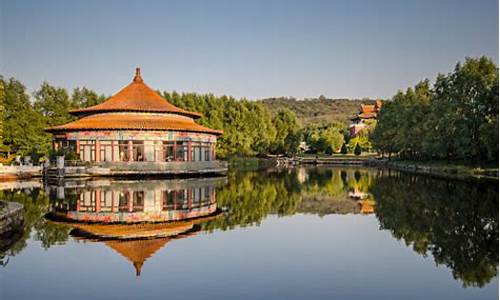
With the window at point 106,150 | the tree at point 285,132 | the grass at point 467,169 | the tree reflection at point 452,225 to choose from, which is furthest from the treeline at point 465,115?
the tree at point 285,132

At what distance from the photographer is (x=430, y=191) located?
27.6 m

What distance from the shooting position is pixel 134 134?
1734 inches

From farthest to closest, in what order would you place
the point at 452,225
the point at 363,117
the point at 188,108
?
the point at 363,117, the point at 188,108, the point at 452,225

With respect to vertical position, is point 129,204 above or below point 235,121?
below

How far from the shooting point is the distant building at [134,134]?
43.8 meters

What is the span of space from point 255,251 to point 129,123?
3397 centimetres

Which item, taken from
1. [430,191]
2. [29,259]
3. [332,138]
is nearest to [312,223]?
[29,259]

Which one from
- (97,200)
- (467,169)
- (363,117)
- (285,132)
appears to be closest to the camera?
(97,200)

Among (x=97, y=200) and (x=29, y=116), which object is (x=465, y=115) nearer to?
(x=97, y=200)

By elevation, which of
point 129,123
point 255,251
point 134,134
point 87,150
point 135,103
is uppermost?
point 135,103

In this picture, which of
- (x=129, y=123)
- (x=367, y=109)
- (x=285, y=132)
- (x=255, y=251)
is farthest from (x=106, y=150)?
(x=367, y=109)

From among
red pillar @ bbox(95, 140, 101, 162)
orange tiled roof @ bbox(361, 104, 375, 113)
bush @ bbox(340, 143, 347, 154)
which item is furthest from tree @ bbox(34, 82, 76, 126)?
orange tiled roof @ bbox(361, 104, 375, 113)

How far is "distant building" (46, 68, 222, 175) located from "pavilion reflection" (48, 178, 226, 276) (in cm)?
1542

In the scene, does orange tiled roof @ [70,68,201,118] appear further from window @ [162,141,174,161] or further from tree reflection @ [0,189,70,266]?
tree reflection @ [0,189,70,266]
